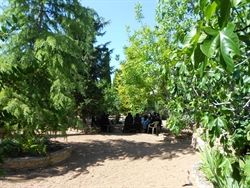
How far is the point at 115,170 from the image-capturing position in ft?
21.6

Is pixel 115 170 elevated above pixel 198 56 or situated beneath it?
situated beneath

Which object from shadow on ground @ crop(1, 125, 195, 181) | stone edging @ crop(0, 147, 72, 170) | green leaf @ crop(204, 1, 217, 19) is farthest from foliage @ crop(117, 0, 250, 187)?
stone edging @ crop(0, 147, 72, 170)

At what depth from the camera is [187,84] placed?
3.80 m

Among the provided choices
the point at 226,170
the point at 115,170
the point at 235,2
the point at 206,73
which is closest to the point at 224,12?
the point at 235,2

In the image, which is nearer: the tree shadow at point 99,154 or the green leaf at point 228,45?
the green leaf at point 228,45

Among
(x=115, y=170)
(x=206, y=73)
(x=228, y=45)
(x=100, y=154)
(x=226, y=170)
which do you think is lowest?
(x=115, y=170)

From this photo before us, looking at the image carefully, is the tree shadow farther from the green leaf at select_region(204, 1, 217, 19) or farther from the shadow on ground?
the green leaf at select_region(204, 1, 217, 19)

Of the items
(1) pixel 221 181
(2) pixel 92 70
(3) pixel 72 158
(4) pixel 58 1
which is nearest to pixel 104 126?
(2) pixel 92 70

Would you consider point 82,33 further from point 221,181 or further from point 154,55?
point 221,181

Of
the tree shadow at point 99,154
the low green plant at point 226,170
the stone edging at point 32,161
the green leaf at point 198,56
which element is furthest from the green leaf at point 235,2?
the stone edging at point 32,161

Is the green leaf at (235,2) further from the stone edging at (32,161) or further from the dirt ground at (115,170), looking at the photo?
the stone edging at (32,161)

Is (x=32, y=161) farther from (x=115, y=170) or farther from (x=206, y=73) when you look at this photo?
(x=206, y=73)

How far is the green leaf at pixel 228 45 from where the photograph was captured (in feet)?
2.11

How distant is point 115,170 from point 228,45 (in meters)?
6.46
